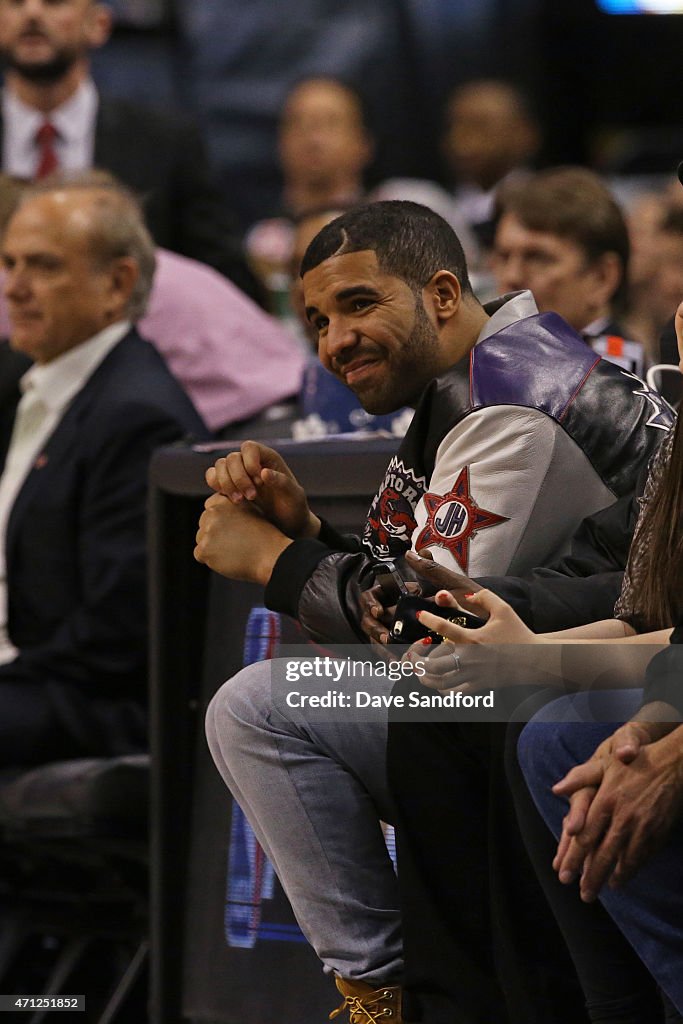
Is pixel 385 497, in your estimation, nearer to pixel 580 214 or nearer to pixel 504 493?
pixel 504 493

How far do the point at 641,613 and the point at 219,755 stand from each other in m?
0.73

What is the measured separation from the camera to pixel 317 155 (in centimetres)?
704

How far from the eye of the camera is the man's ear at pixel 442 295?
2621mm

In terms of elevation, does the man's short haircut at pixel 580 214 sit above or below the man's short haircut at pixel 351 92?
above

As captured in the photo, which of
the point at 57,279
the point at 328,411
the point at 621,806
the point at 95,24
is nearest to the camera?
the point at 621,806

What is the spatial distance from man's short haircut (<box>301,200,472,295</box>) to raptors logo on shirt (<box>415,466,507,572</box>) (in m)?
0.40

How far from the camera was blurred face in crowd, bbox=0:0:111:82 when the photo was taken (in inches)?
218

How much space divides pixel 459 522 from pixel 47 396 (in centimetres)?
196

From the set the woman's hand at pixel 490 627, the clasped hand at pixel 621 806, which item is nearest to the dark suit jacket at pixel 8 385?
the woman's hand at pixel 490 627

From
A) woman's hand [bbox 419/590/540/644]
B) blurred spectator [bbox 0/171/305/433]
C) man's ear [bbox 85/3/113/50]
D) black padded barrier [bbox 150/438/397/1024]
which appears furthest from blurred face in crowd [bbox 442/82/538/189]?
woman's hand [bbox 419/590/540/644]

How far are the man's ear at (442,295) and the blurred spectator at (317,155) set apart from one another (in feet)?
13.3

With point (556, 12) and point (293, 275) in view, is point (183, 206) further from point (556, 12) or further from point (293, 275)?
point (556, 12)

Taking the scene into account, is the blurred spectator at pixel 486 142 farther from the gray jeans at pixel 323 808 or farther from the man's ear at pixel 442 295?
the gray jeans at pixel 323 808

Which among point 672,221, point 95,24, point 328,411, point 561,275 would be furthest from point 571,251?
point 95,24
